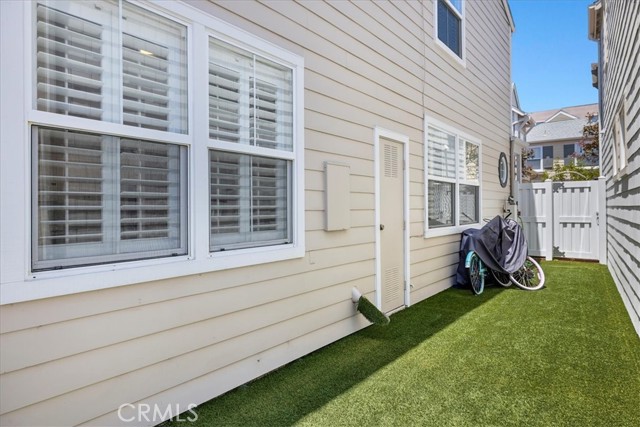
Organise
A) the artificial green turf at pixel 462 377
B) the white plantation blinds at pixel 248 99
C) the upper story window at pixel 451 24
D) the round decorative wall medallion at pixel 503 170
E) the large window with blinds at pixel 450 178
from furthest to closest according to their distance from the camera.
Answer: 1. the round decorative wall medallion at pixel 503 170
2. the upper story window at pixel 451 24
3. the large window with blinds at pixel 450 178
4. the white plantation blinds at pixel 248 99
5. the artificial green turf at pixel 462 377

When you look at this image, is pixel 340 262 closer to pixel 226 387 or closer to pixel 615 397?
pixel 226 387

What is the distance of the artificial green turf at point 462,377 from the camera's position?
2303 mm

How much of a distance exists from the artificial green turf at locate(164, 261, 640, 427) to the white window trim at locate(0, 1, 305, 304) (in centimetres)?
89

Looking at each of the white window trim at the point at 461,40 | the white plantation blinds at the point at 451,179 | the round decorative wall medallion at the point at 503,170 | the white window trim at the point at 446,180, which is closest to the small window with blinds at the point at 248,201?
the white window trim at the point at 446,180

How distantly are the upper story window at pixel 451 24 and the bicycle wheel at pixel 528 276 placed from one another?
3.52 m

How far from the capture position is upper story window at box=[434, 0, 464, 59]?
5.91 metres

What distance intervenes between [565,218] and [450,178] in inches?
163

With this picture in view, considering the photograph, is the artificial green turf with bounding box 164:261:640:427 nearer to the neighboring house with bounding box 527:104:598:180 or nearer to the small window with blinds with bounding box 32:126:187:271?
the small window with blinds with bounding box 32:126:187:271

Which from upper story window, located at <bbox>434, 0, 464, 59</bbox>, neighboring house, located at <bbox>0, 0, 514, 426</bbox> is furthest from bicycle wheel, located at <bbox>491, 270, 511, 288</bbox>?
upper story window, located at <bbox>434, 0, 464, 59</bbox>

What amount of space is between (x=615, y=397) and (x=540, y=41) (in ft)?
93.2

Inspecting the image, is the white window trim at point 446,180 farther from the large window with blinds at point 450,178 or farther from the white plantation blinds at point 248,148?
the white plantation blinds at point 248,148

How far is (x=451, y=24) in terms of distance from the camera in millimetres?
6273

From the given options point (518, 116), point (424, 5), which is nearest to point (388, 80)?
point (424, 5)

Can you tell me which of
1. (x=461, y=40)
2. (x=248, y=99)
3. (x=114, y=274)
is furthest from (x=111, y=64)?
(x=461, y=40)
